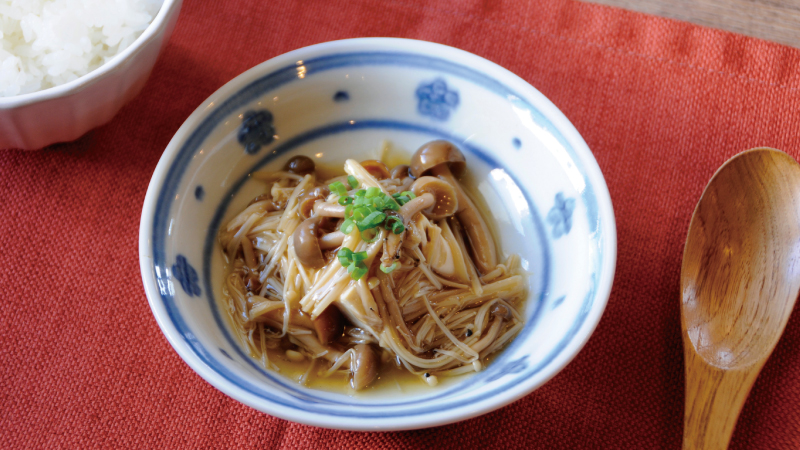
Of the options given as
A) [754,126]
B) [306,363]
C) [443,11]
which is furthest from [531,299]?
[443,11]

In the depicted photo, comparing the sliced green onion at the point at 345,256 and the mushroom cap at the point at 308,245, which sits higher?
the sliced green onion at the point at 345,256

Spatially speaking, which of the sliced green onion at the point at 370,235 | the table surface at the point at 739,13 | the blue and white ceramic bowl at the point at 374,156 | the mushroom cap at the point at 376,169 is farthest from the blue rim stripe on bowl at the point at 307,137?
the table surface at the point at 739,13

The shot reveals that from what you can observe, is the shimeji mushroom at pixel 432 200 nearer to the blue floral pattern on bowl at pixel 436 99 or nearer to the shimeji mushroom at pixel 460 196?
the shimeji mushroom at pixel 460 196

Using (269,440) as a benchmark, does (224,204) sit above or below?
above

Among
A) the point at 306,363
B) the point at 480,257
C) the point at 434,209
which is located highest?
the point at 434,209

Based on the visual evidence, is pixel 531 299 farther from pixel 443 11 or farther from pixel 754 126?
pixel 443 11

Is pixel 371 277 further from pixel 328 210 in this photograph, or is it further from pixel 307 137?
pixel 307 137
